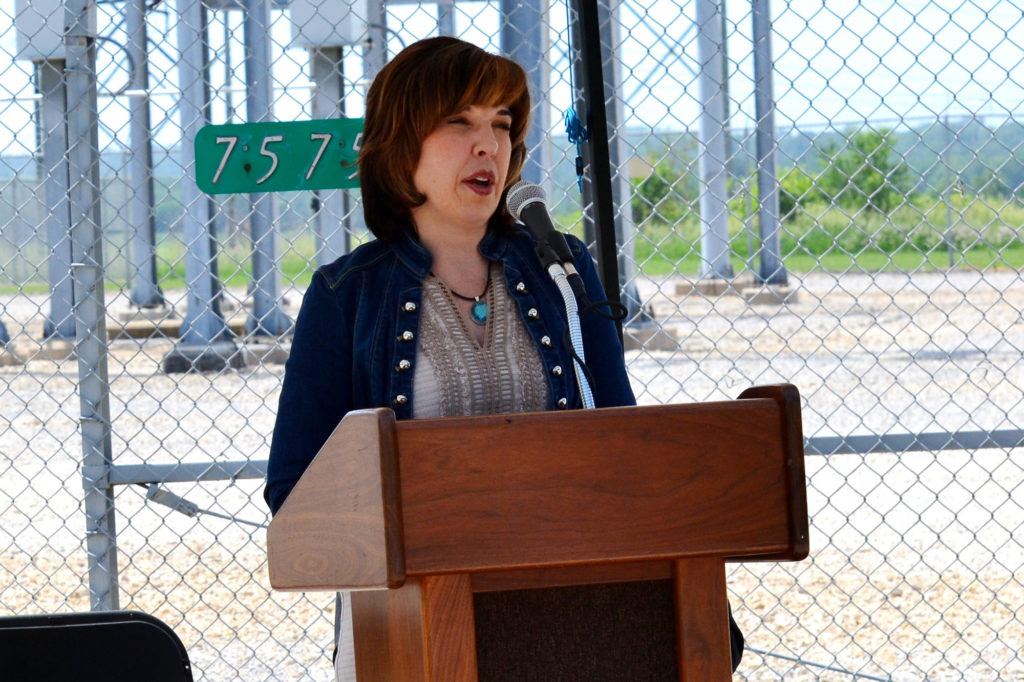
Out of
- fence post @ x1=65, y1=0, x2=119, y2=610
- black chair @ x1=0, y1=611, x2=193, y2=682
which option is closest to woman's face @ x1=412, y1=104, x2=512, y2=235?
black chair @ x1=0, y1=611, x2=193, y2=682

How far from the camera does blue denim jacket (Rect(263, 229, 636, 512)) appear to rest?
1.84 metres

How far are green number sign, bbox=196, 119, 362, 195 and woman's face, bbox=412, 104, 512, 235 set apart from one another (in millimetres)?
1245

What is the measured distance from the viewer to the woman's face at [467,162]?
1911 millimetres

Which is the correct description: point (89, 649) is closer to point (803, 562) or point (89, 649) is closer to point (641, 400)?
point (803, 562)

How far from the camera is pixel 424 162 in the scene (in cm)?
194

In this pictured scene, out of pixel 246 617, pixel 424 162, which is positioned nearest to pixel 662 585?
pixel 424 162

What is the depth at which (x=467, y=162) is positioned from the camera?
1911 millimetres

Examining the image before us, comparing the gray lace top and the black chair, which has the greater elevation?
the gray lace top

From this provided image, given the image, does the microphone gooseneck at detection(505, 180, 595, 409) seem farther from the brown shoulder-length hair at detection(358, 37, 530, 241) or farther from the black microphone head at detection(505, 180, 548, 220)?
the brown shoulder-length hair at detection(358, 37, 530, 241)

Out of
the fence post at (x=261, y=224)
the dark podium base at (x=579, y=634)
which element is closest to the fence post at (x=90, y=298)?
the dark podium base at (x=579, y=634)

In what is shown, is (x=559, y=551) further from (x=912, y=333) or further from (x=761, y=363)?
(x=912, y=333)

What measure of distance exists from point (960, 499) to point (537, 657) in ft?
17.3

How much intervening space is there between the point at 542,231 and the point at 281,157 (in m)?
1.55

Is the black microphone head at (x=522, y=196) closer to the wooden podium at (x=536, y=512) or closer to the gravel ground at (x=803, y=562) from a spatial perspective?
the wooden podium at (x=536, y=512)
